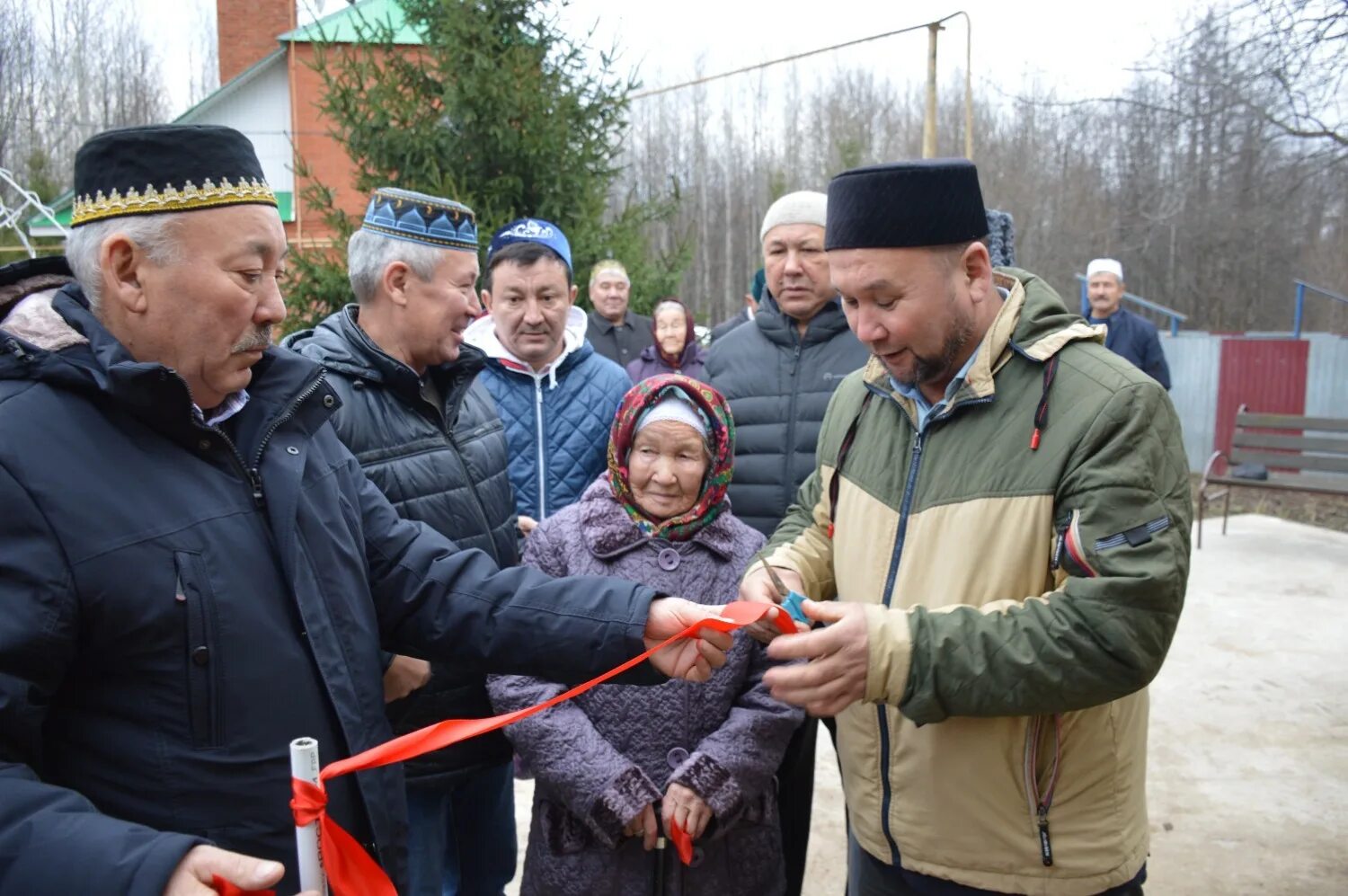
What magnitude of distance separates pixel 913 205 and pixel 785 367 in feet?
5.70

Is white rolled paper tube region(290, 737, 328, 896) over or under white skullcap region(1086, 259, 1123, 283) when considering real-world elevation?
under

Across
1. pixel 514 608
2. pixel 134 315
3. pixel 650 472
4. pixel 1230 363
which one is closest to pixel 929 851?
pixel 514 608

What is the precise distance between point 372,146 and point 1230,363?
13501 millimetres

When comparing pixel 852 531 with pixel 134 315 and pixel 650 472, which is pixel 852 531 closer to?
pixel 650 472

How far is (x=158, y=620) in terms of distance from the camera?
1.62 metres

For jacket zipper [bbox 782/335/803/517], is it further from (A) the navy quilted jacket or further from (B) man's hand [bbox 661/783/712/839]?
(B) man's hand [bbox 661/783/712/839]

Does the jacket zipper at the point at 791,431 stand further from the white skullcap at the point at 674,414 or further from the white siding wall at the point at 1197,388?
the white siding wall at the point at 1197,388

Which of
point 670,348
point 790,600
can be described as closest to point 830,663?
point 790,600

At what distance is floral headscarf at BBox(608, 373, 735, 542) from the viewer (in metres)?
3.01

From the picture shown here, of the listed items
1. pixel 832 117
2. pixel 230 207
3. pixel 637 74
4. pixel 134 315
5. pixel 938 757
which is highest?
pixel 832 117

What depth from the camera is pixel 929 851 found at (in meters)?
2.27

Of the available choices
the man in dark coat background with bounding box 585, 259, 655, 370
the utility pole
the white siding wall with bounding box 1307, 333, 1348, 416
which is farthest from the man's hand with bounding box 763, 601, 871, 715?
the utility pole

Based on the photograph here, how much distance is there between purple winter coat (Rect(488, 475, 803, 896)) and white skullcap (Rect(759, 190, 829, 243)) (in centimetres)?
157

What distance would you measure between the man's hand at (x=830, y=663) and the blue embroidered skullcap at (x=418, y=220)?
1.72 m
